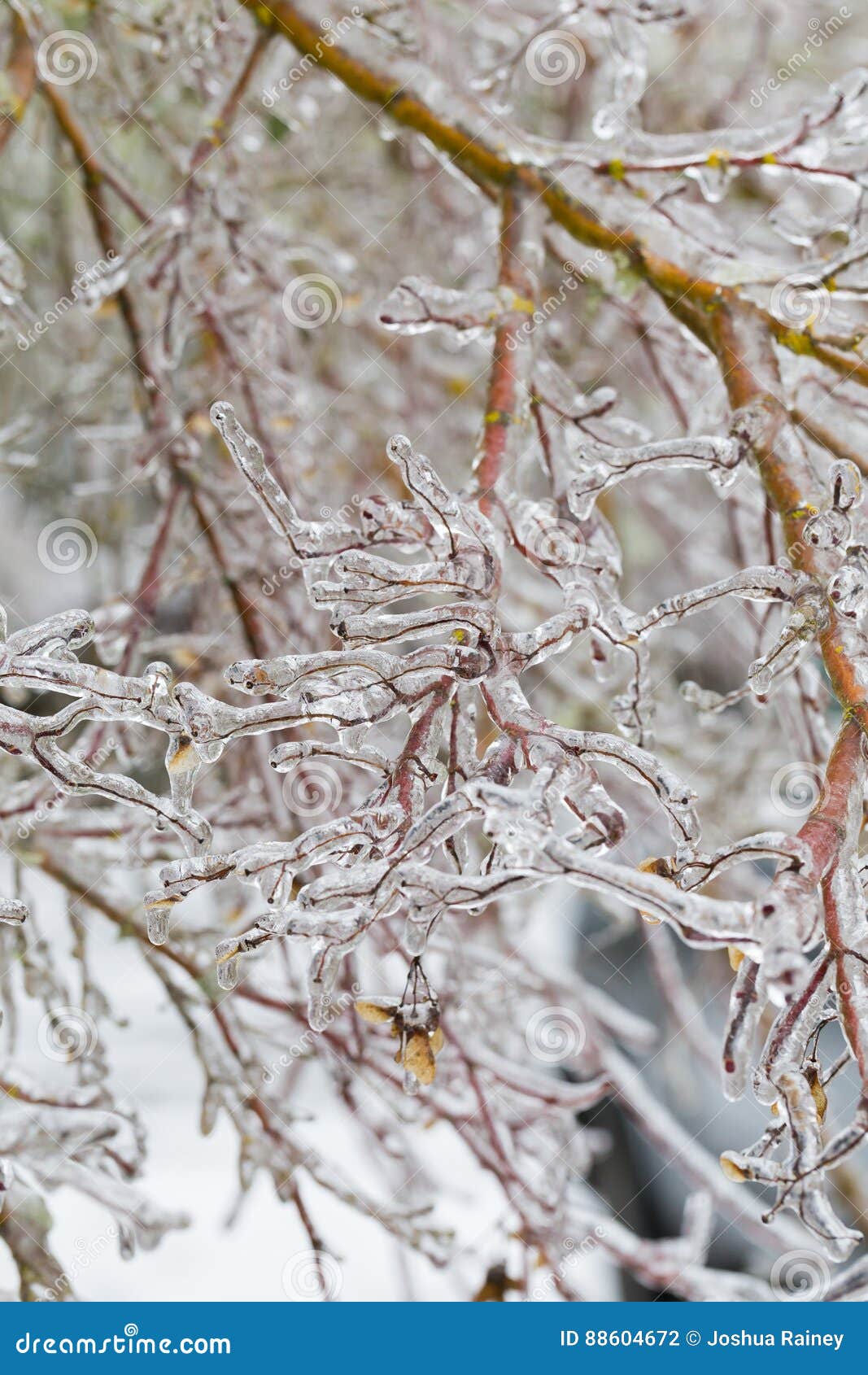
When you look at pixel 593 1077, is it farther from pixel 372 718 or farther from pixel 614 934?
pixel 372 718

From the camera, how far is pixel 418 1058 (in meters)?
0.70

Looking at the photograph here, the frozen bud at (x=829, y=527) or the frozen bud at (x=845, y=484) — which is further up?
the frozen bud at (x=845, y=484)

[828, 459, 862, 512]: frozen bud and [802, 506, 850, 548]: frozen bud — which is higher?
[828, 459, 862, 512]: frozen bud

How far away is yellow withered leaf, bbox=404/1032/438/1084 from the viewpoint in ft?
2.31

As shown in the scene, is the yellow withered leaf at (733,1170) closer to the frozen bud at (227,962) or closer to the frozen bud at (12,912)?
the frozen bud at (227,962)

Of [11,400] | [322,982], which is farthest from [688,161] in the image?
[11,400]

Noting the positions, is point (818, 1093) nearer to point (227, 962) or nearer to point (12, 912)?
point (227, 962)

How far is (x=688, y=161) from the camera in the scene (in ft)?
3.50

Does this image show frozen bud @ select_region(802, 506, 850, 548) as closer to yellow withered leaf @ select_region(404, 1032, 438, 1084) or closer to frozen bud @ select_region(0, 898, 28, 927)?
yellow withered leaf @ select_region(404, 1032, 438, 1084)

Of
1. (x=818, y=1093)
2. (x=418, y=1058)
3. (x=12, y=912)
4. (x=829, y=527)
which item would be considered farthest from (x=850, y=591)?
(x=12, y=912)

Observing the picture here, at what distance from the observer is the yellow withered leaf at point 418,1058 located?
27.7 inches

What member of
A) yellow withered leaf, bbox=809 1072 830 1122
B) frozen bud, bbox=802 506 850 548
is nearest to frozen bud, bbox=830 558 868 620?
frozen bud, bbox=802 506 850 548

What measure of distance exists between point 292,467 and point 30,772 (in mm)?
680

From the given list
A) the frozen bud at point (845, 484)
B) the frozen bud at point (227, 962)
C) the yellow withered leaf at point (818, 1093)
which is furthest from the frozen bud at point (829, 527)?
the frozen bud at point (227, 962)
